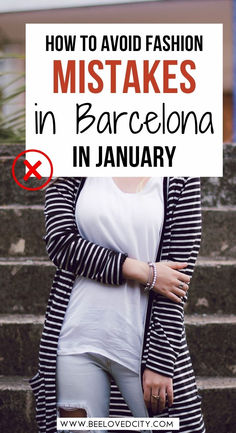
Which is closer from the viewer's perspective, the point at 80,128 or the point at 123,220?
the point at 123,220

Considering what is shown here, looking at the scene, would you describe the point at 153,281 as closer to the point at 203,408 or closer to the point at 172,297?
the point at 172,297

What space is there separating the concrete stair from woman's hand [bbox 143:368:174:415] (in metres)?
1.23

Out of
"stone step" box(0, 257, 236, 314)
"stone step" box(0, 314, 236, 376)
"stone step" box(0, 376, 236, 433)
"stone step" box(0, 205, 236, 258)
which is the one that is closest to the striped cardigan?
"stone step" box(0, 376, 236, 433)

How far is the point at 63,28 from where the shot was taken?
2.17m

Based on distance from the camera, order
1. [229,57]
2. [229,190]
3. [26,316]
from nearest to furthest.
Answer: [26,316], [229,190], [229,57]

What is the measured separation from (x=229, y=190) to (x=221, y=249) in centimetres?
38

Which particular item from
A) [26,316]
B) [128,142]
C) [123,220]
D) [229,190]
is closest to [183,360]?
[123,220]

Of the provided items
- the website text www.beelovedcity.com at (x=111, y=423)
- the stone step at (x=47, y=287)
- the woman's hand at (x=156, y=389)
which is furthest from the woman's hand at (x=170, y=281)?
the stone step at (x=47, y=287)

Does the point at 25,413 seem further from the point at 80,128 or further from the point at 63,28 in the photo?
the point at 63,28

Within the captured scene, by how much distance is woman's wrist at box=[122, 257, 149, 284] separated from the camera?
1733 mm

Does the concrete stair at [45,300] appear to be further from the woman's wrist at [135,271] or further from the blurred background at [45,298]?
the woman's wrist at [135,271]

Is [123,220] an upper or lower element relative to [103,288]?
upper

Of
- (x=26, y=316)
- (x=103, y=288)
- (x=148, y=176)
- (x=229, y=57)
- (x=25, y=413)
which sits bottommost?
(x=25, y=413)

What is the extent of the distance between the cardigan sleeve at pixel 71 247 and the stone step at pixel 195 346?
55.5 inches
